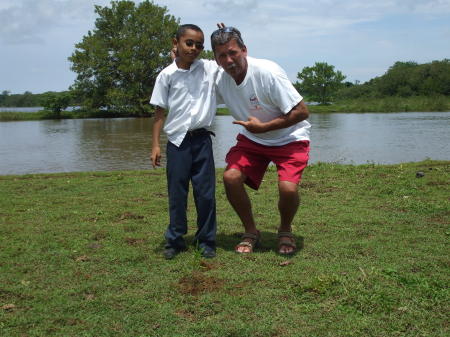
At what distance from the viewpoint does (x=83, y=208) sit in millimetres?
6820

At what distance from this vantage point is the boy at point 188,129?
4.50 meters

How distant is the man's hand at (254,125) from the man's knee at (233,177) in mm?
464

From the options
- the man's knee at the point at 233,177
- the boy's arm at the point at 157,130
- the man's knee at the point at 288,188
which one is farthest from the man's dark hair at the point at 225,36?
the man's knee at the point at 288,188

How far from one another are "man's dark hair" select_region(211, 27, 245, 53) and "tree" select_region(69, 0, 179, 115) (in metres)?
42.8

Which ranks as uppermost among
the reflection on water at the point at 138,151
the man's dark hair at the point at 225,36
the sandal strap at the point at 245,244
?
the man's dark hair at the point at 225,36

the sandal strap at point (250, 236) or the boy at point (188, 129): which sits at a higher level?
the boy at point (188, 129)

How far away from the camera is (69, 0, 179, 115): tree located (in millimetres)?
46906

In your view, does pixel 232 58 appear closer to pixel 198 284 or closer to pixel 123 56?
pixel 198 284

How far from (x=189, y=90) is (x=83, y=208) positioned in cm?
304

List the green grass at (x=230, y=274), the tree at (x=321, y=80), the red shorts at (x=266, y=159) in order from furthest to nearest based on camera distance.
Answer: the tree at (x=321, y=80) < the red shorts at (x=266, y=159) < the green grass at (x=230, y=274)

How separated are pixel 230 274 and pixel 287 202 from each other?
939 mm

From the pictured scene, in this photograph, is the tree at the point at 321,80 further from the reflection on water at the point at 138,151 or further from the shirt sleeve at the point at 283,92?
the shirt sleeve at the point at 283,92

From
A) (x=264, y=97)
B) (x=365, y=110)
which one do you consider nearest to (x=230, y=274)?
(x=264, y=97)

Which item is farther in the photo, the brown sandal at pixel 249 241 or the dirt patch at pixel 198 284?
the brown sandal at pixel 249 241
